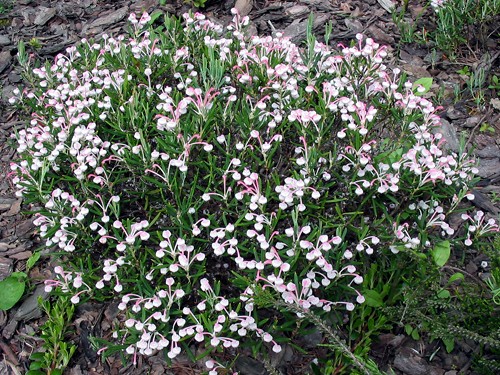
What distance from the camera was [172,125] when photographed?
2.83 m

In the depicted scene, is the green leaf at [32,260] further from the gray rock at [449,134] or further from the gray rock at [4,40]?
the gray rock at [449,134]

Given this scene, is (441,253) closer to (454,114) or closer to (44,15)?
(454,114)

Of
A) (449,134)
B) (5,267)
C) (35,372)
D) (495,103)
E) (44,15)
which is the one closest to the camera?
(35,372)

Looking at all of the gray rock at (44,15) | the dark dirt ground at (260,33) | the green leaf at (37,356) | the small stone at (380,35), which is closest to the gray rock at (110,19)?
the dark dirt ground at (260,33)

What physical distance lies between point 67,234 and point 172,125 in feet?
2.67

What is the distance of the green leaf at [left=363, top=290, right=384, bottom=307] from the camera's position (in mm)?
2742

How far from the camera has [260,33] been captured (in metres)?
4.73

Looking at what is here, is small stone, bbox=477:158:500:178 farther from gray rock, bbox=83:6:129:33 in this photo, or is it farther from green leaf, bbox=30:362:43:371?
gray rock, bbox=83:6:129:33

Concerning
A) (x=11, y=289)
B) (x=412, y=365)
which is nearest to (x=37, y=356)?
(x=11, y=289)

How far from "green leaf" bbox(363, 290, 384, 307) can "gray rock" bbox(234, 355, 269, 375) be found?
24.9 inches

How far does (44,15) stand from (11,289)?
9.95 ft

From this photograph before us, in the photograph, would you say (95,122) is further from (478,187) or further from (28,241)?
(478,187)

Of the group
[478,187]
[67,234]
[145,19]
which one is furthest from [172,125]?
[478,187]

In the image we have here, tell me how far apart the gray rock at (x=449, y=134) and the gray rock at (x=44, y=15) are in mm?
3702
